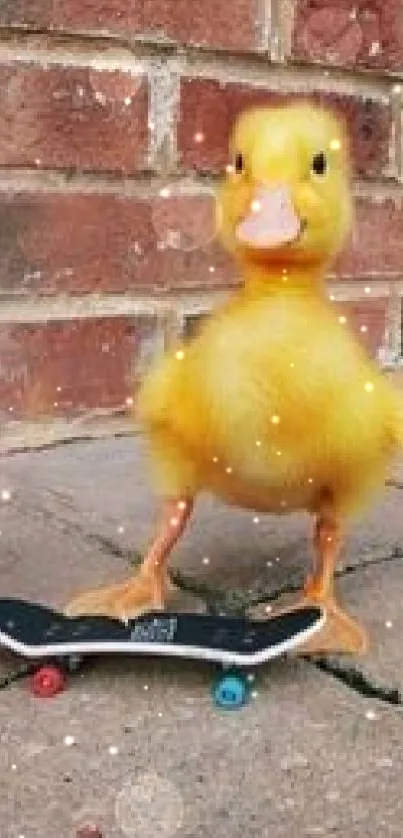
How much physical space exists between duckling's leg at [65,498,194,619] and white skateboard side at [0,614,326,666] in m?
0.07

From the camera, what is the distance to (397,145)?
172 cm

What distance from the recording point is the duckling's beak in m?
0.88

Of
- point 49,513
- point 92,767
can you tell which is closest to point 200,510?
point 49,513

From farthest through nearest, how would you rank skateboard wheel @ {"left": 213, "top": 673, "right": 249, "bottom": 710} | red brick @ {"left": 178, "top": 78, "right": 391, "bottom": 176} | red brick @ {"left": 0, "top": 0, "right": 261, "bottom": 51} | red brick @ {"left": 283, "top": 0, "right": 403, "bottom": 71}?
red brick @ {"left": 283, "top": 0, "right": 403, "bottom": 71}
red brick @ {"left": 178, "top": 78, "right": 391, "bottom": 176}
red brick @ {"left": 0, "top": 0, "right": 261, "bottom": 51}
skateboard wheel @ {"left": 213, "top": 673, "right": 249, "bottom": 710}

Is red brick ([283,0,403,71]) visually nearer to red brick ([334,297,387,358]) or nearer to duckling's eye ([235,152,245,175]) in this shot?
red brick ([334,297,387,358])

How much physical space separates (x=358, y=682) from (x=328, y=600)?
9cm

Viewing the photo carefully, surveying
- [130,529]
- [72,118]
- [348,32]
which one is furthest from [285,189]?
[348,32]

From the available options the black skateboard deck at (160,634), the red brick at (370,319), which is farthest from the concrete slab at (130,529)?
the red brick at (370,319)

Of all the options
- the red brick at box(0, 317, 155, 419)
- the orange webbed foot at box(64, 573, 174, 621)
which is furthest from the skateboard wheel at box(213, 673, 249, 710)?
the red brick at box(0, 317, 155, 419)

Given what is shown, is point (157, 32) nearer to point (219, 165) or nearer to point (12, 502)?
point (219, 165)

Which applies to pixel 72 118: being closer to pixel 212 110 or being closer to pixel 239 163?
pixel 212 110

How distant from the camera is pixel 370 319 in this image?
5.64ft

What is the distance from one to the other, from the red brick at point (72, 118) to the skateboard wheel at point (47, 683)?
2.08 feet

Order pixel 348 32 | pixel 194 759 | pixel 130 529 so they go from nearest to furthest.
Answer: pixel 194 759
pixel 130 529
pixel 348 32
